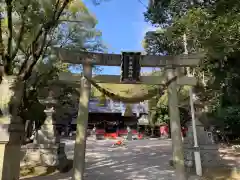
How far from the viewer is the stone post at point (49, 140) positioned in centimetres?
1088

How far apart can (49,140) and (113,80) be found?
518 cm

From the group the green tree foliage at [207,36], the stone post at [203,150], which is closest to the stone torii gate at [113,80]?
the green tree foliage at [207,36]

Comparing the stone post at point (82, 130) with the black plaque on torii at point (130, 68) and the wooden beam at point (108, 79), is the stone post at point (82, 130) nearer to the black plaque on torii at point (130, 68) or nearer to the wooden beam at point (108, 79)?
the wooden beam at point (108, 79)

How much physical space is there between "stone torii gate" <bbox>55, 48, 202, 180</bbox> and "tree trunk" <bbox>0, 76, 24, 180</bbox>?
56.0 inches

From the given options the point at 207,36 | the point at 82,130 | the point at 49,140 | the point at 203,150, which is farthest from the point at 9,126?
the point at 203,150

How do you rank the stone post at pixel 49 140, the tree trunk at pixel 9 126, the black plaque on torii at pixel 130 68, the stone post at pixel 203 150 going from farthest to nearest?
the stone post at pixel 49 140 → the stone post at pixel 203 150 → the black plaque on torii at pixel 130 68 → the tree trunk at pixel 9 126

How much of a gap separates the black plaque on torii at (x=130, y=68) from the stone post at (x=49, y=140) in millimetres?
5079

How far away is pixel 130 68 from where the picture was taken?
756 cm

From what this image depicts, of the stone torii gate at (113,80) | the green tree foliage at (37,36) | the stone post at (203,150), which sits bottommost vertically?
the stone post at (203,150)

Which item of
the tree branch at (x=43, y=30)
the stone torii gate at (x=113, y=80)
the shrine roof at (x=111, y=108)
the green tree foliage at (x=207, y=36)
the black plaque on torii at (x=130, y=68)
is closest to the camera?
the stone torii gate at (x=113, y=80)

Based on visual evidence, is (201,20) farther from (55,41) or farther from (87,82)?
(55,41)

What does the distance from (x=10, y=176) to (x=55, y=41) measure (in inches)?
313

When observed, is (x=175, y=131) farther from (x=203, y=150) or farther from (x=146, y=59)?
(x=203, y=150)

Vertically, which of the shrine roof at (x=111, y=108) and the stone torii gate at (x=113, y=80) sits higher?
the shrine roof at (x=111, y=108)
